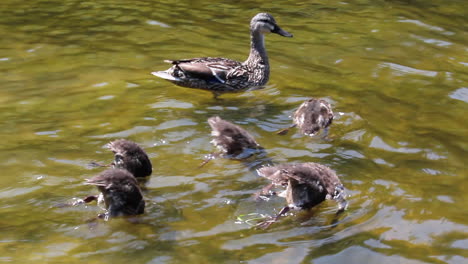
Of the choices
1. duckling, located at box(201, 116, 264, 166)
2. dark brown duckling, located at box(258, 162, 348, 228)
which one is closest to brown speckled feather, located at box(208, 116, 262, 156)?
duckling, located at box(201, 116, 264, 166)

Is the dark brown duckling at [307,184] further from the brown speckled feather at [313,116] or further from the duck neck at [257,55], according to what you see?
the duck neck at [257,55]

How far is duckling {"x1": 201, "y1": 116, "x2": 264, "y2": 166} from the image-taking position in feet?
22.5

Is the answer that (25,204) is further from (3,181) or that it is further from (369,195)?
(369,195)

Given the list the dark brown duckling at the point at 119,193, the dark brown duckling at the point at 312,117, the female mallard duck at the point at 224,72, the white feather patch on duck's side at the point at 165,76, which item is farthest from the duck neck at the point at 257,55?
the dark brown duckling at the point at 119,193

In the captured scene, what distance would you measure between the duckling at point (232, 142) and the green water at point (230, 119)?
0.13 m

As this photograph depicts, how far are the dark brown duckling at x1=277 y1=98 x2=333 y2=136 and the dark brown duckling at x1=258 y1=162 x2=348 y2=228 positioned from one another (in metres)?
1.37

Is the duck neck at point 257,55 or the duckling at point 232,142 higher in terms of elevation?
the duck neck at point 257,55

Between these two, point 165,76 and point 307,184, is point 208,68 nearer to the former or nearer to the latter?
point 165,76

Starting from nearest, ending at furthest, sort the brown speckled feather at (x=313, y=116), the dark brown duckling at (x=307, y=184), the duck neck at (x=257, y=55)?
the dark brown duckling at (x=307, y=184) < the brown speckled feather at (x=313, y=116) < the duck neck at (x=257, y=55)

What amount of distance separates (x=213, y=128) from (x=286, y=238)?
6.46ft

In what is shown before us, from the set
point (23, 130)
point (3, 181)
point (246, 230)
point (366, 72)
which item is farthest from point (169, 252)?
point (366, 72)

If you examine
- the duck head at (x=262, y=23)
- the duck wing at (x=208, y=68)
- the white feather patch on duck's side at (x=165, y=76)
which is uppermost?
the duck head at (x=262, y=23)

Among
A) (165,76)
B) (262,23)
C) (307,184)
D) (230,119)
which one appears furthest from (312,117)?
(262,23)

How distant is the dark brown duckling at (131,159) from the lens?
6.33 metres
